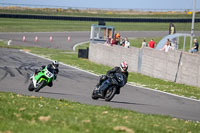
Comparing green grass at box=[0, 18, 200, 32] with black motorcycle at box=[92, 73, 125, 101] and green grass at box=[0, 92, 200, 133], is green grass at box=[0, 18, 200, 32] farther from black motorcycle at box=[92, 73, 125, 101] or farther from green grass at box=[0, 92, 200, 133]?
green grass at box=[0, 92, 200, 133]

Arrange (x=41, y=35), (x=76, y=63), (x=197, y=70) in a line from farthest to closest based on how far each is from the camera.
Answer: (x=41, y=35), (x=76, y=63), (x=197, y=70)

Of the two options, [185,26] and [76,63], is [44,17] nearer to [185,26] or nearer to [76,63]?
[185,26]

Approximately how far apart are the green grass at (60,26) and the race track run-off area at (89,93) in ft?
105

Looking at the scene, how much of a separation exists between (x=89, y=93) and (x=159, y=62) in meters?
7.56

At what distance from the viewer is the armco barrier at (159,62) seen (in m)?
21.5

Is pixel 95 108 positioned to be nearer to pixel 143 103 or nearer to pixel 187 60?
pixel 143 103

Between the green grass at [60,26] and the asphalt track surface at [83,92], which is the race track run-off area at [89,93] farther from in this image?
the green grass at [60,26]

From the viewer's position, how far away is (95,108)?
39.2 feet

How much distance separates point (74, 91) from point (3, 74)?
18.4 ft

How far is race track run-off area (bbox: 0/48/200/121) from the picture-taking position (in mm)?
14602

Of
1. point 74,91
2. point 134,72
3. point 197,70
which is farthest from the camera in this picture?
point 134,72

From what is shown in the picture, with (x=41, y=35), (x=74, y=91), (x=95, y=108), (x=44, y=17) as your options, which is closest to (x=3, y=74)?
(x=74, y=91)

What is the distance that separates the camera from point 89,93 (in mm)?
17766

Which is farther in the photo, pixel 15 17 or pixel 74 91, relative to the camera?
pixel 15 17
